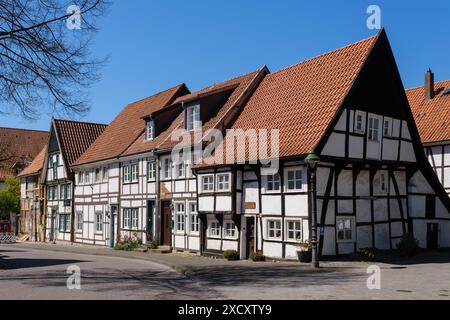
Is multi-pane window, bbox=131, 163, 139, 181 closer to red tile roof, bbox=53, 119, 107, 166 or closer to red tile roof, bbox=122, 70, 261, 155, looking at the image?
red tile roof, bbox=122, 70, 261, 155

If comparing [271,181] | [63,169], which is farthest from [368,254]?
[63,169]

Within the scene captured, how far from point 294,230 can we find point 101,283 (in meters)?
8.94

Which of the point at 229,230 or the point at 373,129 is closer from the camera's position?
the point at 373,129

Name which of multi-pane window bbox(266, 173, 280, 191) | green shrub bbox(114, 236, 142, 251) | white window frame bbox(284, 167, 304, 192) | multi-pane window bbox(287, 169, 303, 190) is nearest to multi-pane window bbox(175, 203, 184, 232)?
green shrub bbox(114, 236, 142, 251)

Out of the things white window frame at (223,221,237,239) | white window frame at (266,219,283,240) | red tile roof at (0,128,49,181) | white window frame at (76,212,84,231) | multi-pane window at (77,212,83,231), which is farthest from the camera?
red tile roof at (0,128,49,181)

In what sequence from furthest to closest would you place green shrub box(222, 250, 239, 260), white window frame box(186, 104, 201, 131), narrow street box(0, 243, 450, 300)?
white window frame box(186, 104, 201, 131) → green shrub box(222, 250, 239, 260) → narrow street box(0, 243, 450, 300)

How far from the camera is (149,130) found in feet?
108

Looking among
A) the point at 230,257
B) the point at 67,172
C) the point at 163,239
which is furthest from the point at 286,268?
the point at 67,172

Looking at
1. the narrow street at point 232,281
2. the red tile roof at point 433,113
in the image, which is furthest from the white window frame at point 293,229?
the red tile roof at point 433,113

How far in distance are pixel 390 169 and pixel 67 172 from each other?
83.1 feet

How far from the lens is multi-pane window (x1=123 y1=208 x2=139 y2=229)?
3280 cm

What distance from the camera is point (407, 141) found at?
25.2 meters

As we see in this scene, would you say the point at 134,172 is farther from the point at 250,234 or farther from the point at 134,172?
the point at 250,234

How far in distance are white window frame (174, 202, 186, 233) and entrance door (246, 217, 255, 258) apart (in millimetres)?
5024
